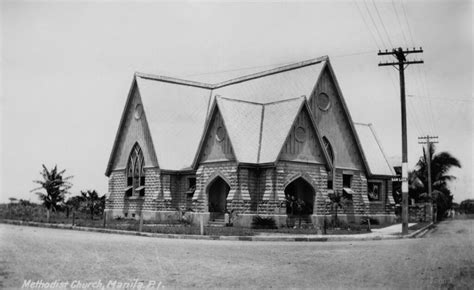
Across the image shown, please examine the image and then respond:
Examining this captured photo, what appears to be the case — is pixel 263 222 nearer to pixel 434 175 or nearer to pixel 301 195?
pixel 301 195

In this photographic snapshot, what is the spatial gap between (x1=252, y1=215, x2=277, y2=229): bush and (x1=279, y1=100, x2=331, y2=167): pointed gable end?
415 cm

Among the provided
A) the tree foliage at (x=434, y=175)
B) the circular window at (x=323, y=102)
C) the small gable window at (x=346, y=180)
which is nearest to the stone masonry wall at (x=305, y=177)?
the small gable window at (x=346, y=180)

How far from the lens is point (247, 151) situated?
33344 mm

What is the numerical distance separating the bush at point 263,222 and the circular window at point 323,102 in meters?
11.1

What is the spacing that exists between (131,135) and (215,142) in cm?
1104

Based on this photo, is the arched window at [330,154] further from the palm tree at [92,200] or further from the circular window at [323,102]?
the palm tree at [92,200]

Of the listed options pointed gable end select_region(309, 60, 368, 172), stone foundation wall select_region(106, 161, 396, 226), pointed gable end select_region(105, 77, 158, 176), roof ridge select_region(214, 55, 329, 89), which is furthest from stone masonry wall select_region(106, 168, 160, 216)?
pointed gable end select_region(309, 60, 368, 172)

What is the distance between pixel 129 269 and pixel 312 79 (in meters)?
28.1

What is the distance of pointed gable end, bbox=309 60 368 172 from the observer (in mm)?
38219

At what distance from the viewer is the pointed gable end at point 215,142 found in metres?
33.9

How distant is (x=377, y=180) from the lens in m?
42.5

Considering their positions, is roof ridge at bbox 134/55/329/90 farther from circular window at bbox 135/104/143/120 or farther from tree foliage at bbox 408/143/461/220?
tree foliage at bbox 408/143/461/220

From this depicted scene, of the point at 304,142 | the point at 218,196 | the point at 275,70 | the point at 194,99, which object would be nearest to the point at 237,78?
the point at 194,99

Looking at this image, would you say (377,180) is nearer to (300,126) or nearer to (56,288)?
(300,126)
